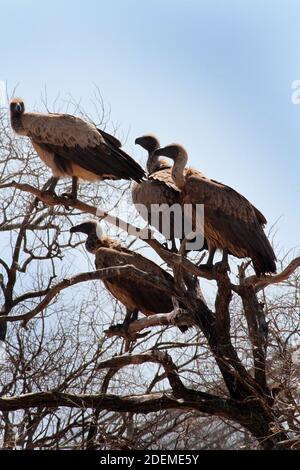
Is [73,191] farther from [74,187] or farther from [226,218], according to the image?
[226,218]

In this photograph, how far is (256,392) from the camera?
9.06 metres

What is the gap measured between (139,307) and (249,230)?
5.32 ft

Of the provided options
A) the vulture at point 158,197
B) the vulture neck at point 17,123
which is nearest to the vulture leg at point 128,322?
the vulture at point 158,197

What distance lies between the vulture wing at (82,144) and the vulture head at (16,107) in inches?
12.0

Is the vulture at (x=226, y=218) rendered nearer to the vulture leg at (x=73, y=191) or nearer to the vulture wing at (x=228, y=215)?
the vulture wing at (x=228, y=215)

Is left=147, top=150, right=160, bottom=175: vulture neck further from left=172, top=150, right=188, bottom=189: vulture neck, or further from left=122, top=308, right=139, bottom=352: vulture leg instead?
left=122, top=308, right=139, bottom=352: vulture leg

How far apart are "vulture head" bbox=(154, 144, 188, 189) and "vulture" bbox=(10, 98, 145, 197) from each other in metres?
Result: 0.41

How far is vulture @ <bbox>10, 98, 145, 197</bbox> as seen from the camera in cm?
1091

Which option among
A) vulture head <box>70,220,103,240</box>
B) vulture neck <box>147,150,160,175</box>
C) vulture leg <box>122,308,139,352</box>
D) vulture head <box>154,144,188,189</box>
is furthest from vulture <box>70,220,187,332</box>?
vulture neck <box>147,150,160,175</box>

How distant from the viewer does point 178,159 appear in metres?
11.1

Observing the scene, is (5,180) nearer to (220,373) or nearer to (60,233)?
(60,233)

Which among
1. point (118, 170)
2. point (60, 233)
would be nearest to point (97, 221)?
point (118, 170)

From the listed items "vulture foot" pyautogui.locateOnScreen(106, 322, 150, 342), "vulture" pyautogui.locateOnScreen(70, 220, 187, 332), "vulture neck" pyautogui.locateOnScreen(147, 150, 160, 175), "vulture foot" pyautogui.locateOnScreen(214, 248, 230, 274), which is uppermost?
"vulture neck" pyautogui.locateOnScreen(147, 150, 160, 175)

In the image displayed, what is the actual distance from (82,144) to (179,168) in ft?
3.75
